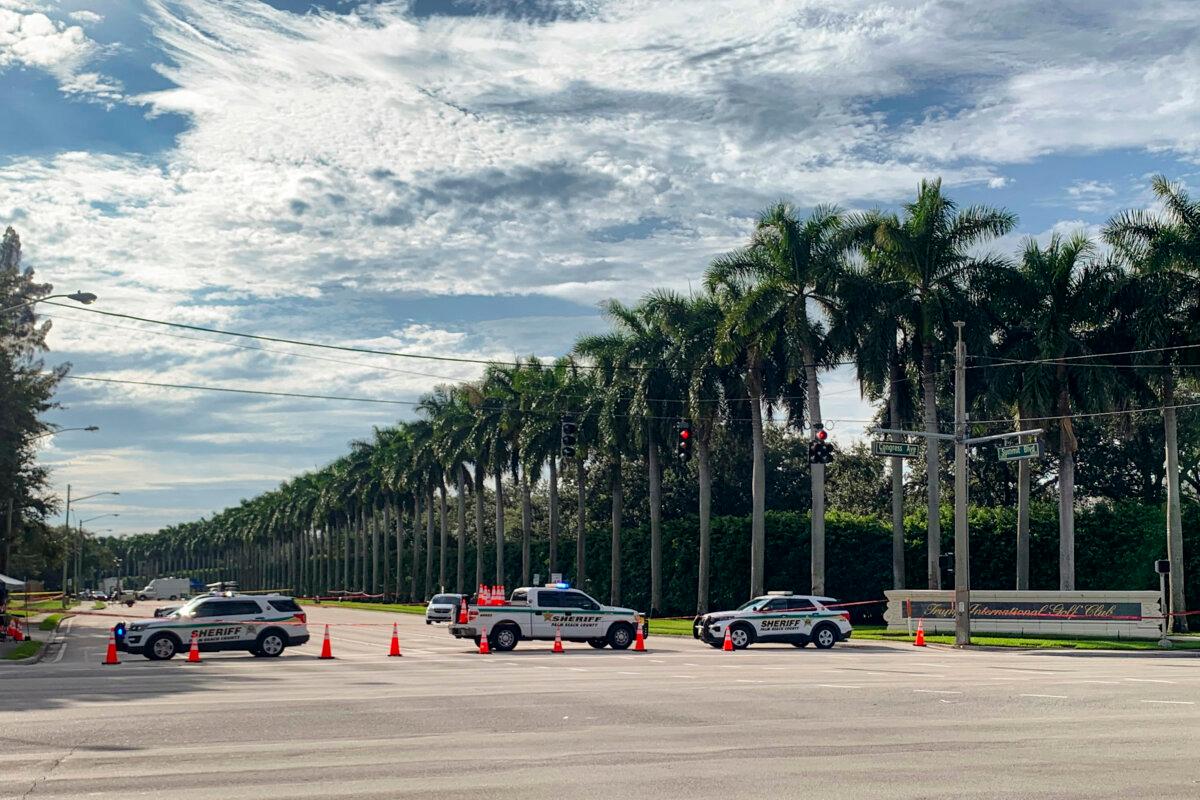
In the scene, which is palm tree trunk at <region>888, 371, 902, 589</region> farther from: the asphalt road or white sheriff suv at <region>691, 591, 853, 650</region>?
Answer: the asphalt road

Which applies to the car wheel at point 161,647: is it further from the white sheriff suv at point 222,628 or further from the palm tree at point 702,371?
the palm tree at point 702,371

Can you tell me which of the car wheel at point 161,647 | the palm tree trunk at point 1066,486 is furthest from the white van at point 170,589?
the car wheel at point 161,647

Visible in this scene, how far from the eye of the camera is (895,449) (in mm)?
39688

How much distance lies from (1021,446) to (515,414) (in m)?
46.9

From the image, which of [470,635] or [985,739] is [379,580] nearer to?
[470,635]

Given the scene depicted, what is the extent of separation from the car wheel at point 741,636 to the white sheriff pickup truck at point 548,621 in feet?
8.91

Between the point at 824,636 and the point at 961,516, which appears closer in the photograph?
the point at 824,636

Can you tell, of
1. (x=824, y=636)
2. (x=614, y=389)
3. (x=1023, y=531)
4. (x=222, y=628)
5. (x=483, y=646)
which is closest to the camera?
(x=222, y=628)

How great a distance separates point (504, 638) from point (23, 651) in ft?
42.7

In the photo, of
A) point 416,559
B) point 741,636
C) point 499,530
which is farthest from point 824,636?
point 416,559

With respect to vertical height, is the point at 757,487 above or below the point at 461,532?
above

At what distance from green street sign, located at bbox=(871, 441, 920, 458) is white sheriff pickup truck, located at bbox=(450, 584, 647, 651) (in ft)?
28.4

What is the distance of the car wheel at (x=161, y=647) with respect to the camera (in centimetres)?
3173

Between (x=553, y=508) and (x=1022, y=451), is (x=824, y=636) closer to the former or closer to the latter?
(x=1022, y=451)
